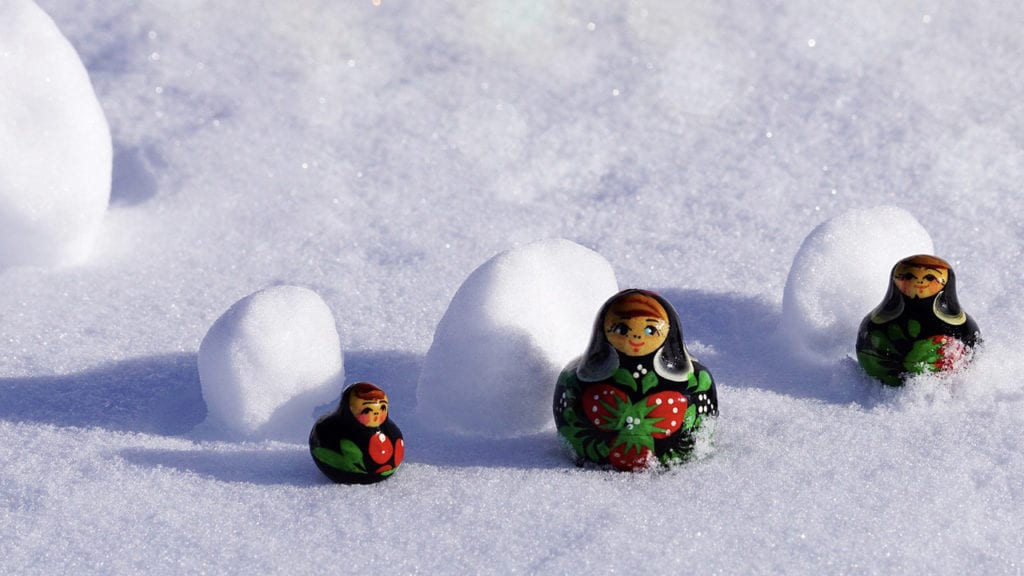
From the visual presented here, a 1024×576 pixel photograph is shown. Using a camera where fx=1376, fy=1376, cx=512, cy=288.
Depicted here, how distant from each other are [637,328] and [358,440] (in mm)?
795

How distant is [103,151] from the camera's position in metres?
5.22

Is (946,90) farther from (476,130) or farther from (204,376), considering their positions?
(204,376)

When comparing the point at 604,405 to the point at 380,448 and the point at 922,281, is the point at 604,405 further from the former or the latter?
the point at 922,281

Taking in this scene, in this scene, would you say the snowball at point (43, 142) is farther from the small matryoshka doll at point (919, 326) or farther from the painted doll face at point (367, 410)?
the small matryoshka doll at point (919, 326)

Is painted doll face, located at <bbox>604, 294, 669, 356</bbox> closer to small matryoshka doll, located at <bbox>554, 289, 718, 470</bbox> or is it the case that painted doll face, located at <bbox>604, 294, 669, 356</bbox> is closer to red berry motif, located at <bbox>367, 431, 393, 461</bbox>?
small matryoshka doll, located at <bbox>554, 289, 718, 470</bbox>

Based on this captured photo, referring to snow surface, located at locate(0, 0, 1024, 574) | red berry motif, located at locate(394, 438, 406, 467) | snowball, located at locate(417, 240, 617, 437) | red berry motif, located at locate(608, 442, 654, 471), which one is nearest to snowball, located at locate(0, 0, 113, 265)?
snow surface, located at locate(0, 0, 1024, 574)

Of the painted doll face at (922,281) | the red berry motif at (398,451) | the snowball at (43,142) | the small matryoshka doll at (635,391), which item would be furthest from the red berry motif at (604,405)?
the snowball at (43,142)

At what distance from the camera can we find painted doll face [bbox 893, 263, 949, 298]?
400 centimetres

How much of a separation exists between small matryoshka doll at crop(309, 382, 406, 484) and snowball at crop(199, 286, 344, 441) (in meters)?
0.36

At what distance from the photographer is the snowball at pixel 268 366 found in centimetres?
401

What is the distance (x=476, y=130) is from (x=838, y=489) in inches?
112

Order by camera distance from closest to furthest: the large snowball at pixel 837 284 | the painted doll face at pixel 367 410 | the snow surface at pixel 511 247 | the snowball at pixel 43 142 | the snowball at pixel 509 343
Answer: the snow surface at pixel 511 247 → the painted doll face at pixel 367 410 → the snowball at pixel 509 343 → the large snowball at pixel 837 284 → the snowball at pixel 43 142

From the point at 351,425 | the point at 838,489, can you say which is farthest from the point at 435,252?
the point at 838,489

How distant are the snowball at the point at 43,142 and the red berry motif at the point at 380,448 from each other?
2072 millimetres
